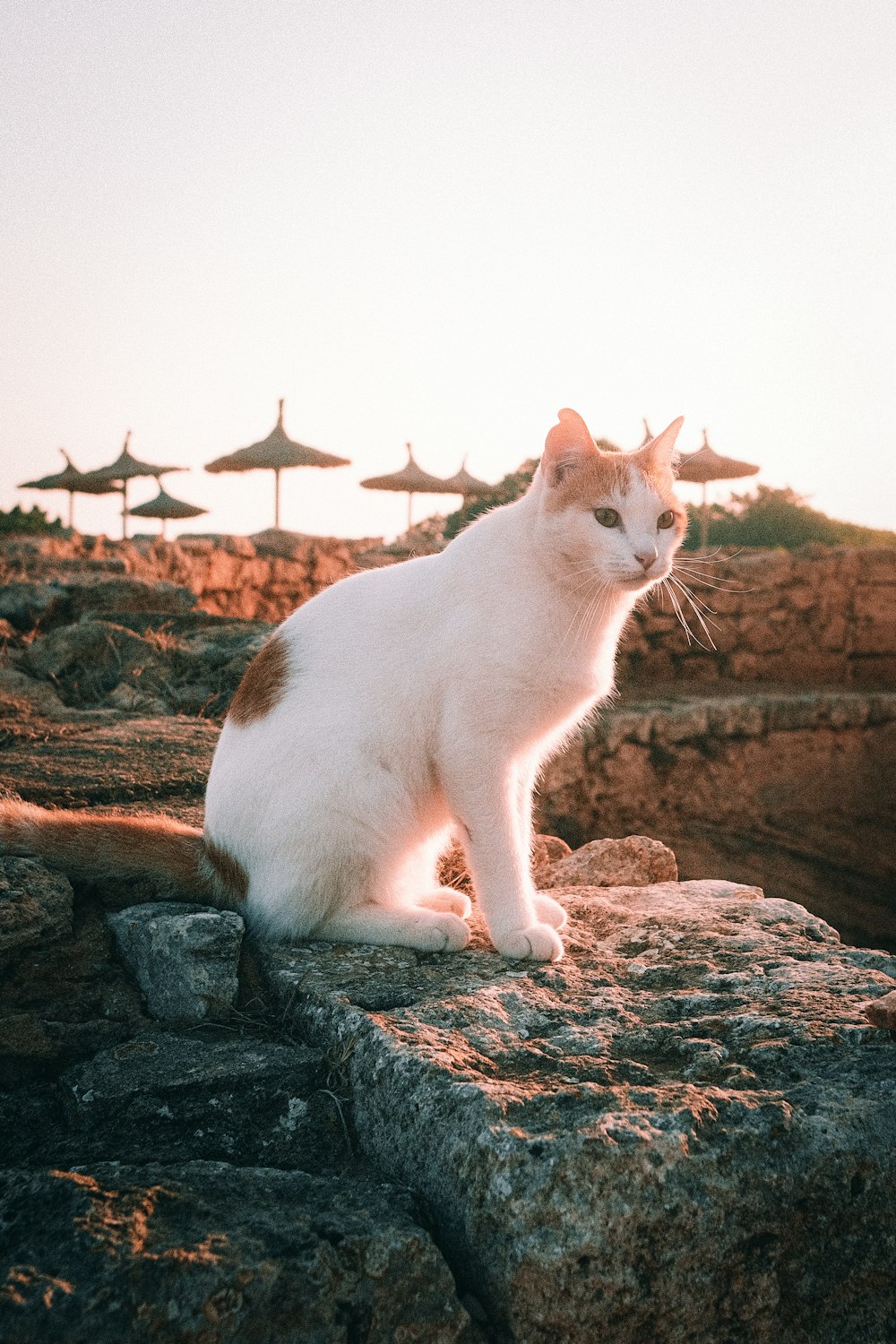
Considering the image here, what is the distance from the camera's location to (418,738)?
240cm

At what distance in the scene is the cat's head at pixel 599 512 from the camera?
2357 millimetres

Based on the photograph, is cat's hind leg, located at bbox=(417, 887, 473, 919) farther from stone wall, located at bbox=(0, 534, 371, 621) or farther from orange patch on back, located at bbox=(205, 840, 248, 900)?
stone wall, located at bbox=(0, 534, 371, 621)

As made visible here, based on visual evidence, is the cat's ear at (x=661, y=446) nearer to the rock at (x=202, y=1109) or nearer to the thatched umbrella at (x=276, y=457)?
the rock at (x=202, y=1109)

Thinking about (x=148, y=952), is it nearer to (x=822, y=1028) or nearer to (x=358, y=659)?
(x=358, y=659)

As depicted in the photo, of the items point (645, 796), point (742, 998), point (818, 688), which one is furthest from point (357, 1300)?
point (818, 688)

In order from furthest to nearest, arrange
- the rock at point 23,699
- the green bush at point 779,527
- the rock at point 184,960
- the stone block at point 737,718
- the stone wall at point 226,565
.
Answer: the green bush at point 779,527 < the stone block at point 737,718 < the stone wall at point 226,565 < the rock at point 23,699 < the rock at point 184,960

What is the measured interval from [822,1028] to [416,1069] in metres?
0.79

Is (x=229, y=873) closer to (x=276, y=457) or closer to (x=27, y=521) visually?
(x=276, y=457)

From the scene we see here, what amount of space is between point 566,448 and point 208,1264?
1.93 meters

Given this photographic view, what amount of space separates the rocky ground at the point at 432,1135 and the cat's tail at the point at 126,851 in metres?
0.07

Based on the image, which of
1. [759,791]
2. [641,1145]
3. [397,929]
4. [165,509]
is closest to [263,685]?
[397,929]

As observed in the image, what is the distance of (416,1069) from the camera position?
1603 millimetres

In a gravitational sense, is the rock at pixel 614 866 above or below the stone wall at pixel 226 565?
below

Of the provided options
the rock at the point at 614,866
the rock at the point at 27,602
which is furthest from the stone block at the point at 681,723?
the rock at the point at 614,866
